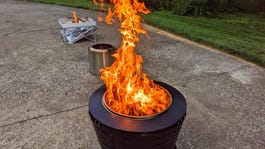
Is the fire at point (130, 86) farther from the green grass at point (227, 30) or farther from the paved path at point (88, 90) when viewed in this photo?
the green grass at point (227, 30)

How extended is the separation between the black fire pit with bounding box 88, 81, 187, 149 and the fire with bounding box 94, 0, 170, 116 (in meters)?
0.12

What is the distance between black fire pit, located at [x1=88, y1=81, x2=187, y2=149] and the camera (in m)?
2.19

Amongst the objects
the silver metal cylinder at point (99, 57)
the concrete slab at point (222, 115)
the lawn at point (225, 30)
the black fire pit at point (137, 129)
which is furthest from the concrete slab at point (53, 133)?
the lawn at point (225, 30)

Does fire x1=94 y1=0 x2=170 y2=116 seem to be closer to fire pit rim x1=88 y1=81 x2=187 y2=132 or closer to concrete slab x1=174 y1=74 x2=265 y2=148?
fire pit rim x1=88 y1=81 x2=187 y2=132

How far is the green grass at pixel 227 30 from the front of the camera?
242 inches

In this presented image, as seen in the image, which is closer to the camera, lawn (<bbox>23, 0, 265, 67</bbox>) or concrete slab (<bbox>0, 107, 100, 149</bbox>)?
concrete slab (<bbox>0, 107, 100, 149</bbox>)

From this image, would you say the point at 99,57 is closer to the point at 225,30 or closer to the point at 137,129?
the point at 137,129

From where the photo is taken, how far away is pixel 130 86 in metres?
2.65

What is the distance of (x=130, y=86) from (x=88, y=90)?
2.04 m

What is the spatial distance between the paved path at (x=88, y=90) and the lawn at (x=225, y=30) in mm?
358

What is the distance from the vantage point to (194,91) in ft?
14.9

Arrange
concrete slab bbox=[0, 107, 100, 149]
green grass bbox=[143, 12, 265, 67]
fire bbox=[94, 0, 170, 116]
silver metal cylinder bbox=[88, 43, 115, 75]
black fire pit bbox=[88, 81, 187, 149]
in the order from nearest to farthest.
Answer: black fire pit bbox=[88, 81, 187, 149], fire bbox=[94, 0, 170, 116], concrete slab bbox=[0, 107, 100, 149], silver metal cylinder bbox=[88, 43, 115, 75], green grass bbox=[143, 12, 265, 67]

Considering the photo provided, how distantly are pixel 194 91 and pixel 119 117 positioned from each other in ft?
8.25

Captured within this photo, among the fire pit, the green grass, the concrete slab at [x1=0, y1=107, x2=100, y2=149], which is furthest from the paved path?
the fire pit
